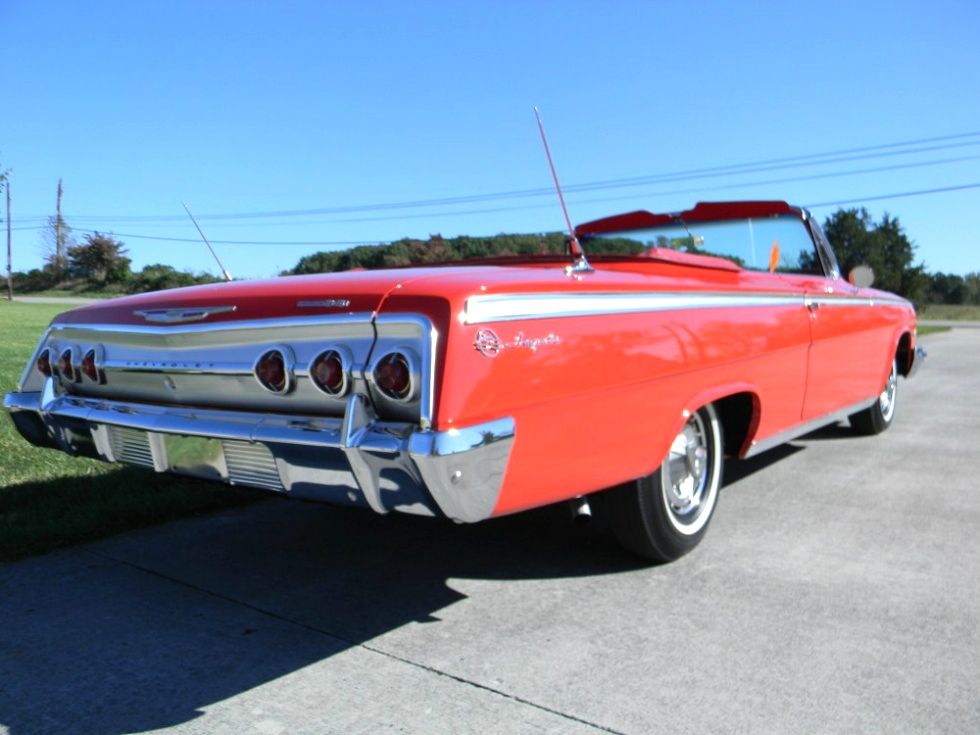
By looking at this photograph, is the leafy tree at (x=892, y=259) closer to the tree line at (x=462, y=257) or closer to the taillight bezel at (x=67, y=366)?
the tree line at (x=462, y=257)

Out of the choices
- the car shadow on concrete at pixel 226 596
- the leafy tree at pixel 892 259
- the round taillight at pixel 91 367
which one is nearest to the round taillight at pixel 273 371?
the car shadow on concrete at pixel 226 596

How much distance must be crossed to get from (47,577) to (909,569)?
3.33m

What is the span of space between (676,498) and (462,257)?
169cm

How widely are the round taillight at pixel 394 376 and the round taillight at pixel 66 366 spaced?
1.56m

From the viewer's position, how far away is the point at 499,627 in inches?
120

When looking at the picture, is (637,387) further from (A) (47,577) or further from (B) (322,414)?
(A) (47,577)

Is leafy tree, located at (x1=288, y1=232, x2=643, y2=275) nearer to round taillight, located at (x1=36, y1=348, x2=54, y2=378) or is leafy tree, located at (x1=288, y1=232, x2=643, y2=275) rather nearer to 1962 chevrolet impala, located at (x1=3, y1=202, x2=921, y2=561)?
1962 chevrolet impala, located at (x1=3, y1=202, x2=921, y2=561)

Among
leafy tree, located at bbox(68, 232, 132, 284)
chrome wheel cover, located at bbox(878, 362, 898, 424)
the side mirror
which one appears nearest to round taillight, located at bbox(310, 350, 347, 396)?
the side mirror

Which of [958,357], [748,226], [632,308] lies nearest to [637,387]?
[632,308]

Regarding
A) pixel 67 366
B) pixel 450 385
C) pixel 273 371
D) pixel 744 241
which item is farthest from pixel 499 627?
pixel 744 241

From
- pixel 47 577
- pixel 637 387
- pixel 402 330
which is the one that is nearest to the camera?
pixel 402 330

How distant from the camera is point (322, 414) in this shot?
2.71m

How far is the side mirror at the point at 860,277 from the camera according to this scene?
5566 mm

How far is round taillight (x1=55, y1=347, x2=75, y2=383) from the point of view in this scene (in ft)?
11.4
